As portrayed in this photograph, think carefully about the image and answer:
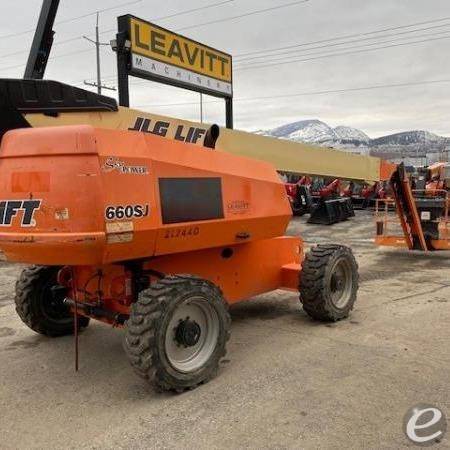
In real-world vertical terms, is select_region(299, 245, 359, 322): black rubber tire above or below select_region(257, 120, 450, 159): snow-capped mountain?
below

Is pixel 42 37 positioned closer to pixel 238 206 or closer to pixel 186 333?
pixel 238 206

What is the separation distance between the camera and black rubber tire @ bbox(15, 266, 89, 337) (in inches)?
206

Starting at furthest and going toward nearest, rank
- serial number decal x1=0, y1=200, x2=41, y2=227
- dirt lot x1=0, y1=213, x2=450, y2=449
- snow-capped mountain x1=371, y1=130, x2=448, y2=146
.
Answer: snow-capped mountain x1=371, y1=130, x2=448, y2=146 → serial number decal x1=0, y1=200, x2=41, y2=227 → dirt lot x1=0, y1=213, x2=450, y2=449

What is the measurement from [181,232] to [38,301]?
198 cm

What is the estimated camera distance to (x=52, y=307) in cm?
545

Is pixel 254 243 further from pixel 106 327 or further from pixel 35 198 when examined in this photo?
pixel 35 198

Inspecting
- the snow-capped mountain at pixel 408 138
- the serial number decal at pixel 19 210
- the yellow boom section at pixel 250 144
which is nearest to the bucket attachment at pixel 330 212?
the yellow boom section at pixel 250 144

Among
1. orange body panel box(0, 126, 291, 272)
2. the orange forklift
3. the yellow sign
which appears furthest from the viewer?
the orange forklift

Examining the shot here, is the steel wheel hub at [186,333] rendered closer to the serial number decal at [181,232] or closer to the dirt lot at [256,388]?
the dirt lot at [256,388]

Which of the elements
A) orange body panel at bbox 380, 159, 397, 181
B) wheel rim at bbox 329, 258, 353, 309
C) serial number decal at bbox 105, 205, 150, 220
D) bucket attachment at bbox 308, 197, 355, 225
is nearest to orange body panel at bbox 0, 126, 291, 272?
serial number decal at bbox 105, 205, 150, 220

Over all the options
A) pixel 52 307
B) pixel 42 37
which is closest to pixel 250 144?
pixel 42 37

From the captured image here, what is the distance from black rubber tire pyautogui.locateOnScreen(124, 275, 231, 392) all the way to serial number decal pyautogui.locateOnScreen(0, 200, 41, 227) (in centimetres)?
96

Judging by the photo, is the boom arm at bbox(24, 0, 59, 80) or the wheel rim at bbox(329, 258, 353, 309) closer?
the boom arm at bbox(24, 0, 59, 80)

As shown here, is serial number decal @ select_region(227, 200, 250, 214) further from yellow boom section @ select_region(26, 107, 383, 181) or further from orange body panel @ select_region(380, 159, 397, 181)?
orange body panel @ select_region(380, 159, 397, 181)
